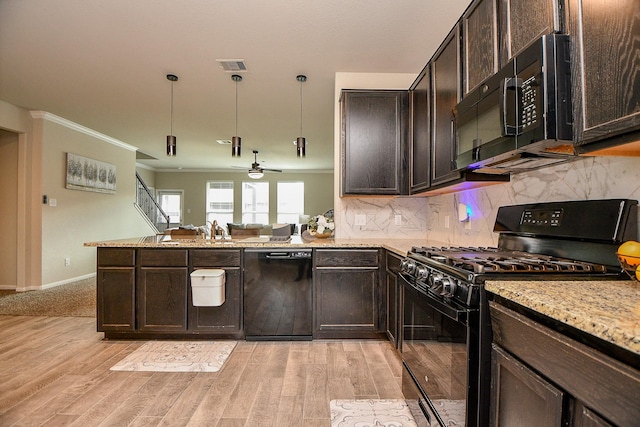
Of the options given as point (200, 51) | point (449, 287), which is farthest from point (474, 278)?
point (200, 51)

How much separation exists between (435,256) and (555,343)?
2.63ft

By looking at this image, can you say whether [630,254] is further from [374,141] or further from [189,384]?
[189,384]

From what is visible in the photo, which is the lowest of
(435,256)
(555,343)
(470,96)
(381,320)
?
(381,320)

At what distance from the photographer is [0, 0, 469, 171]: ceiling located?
251cm

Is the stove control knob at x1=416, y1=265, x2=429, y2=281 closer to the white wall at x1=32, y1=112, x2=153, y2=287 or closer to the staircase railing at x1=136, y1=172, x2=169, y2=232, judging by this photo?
the white wall at x1=32, y1=112, x2=153, y2=287

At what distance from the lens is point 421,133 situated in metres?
2.76

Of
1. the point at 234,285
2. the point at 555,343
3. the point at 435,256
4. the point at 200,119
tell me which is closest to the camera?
the point at 555,343

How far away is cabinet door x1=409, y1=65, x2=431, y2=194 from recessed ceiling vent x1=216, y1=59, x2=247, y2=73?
1688 mm

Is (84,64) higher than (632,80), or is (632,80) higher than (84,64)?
(84,64)

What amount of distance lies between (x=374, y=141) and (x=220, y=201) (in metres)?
8.95

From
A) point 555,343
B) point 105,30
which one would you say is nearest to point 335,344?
point 555,343

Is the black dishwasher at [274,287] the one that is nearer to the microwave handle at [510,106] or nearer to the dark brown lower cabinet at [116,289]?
the dark brown lower cabinet at [116,289]

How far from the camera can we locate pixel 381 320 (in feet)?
9.59

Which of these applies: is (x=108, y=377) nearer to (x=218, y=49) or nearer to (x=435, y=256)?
(x=435, y=256)
